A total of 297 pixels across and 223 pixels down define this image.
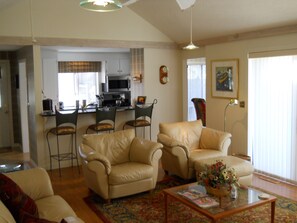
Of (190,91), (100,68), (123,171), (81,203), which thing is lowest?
(81,203)

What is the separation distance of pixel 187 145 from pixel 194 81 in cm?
302

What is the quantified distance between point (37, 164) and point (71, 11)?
9.88 feet

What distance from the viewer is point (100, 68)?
10438mm

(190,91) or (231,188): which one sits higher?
(190,91)

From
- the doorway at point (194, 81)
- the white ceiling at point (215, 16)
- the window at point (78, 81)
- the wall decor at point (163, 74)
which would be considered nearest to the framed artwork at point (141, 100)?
the wall decor at point (163, 74)

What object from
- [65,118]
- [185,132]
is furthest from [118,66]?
[185,132]

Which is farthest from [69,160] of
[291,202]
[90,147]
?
[291,202]

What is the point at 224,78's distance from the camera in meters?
6.53

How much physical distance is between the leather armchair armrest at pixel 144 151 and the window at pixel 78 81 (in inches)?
220

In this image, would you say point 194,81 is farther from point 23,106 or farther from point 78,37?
point 23,106

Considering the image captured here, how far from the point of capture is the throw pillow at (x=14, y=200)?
276cm

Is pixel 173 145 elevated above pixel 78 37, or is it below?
below

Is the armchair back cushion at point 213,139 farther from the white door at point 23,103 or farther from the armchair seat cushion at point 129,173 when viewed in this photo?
the white door at point 23,103

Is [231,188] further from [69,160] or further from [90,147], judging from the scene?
[69,160]
